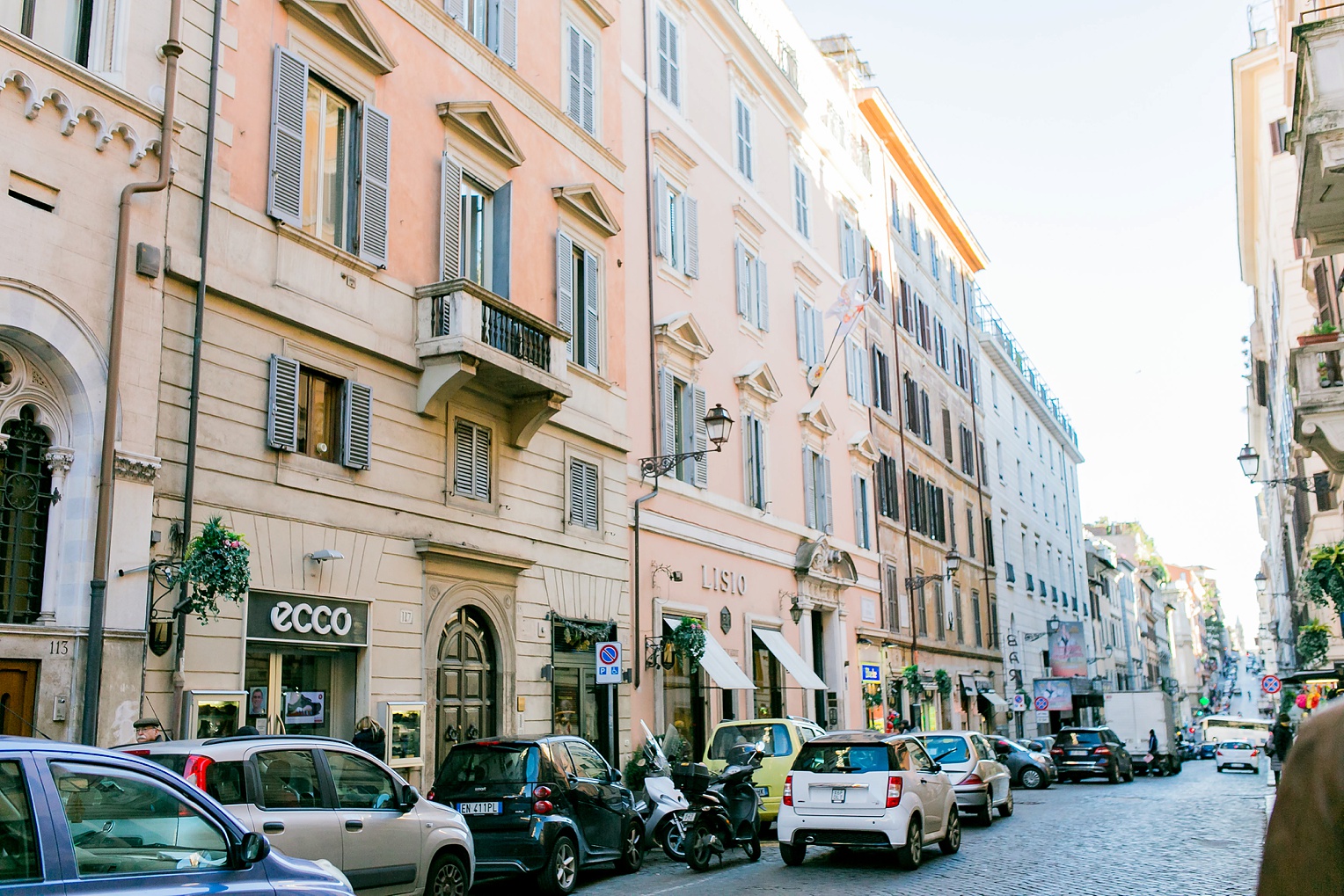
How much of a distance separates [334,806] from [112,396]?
16.0 feet

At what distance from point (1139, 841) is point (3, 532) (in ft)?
49.9

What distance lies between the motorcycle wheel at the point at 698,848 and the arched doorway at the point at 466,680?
3.60 metres

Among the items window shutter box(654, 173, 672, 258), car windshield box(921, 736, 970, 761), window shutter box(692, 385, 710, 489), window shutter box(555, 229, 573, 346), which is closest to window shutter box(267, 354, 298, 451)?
window shutter box(555, 229, 573, 346)

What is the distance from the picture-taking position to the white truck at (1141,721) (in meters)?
42.3

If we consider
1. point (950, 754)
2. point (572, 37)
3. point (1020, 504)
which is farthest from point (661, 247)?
point (1020, 504)

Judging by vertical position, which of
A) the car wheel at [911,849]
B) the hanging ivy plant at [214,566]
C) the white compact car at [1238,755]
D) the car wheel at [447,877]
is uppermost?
the hanging ivy plant at [214,566]

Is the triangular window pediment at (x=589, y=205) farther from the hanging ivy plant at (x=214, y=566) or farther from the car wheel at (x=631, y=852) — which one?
the car wheel at (x=631, y=852)

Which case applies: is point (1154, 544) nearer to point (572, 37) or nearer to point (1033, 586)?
point (1033, 586)

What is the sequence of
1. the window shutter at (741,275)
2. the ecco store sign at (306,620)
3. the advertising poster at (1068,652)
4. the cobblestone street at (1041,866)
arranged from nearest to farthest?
the cobblestone street at (1041,866) → the ecco store sign at (306,620) → the window shutter at (741,275) → the advertising poster at (1068,652)

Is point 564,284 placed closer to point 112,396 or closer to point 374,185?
point 374,185

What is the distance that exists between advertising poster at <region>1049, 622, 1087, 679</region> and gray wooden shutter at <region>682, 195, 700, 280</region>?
33631mm

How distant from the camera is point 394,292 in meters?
16.4

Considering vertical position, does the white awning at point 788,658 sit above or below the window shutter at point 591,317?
below

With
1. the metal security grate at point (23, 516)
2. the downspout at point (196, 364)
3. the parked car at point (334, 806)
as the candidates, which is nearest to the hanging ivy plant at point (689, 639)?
the downspout at point (196, 364)
